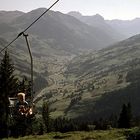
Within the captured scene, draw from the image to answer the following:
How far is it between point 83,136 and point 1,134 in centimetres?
4948

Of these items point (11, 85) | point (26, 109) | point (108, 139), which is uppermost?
point (11, 85)

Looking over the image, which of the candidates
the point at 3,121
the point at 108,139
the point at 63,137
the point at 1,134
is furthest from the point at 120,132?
the point at 1,134

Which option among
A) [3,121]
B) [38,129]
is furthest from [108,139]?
[38,129]

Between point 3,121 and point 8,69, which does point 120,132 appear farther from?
point 3,121

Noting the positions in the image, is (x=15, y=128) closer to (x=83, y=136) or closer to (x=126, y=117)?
(x=126, y=117)

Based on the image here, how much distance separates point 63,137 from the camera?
69562 mm

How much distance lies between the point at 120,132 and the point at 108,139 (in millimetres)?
7074

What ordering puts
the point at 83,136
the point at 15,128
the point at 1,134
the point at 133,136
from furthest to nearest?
the point at 15,128 → the point at 1,134 → the point at 83,136 → the point at 133,136

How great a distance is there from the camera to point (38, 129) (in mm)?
145250

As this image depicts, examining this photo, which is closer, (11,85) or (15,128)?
(11,85)

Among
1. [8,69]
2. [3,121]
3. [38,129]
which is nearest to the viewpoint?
[8,69]

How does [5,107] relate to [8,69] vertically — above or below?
below

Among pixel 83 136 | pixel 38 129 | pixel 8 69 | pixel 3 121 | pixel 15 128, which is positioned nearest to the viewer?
pixel 83 136

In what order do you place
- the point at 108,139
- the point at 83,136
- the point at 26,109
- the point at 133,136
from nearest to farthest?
the point at 26,109 < the point at 133,136 < the point at 108,139 < the point at 83,136
